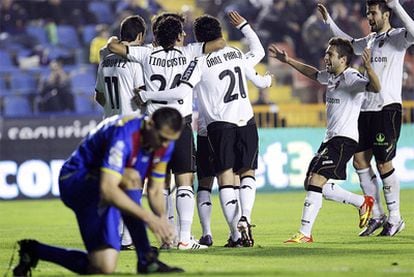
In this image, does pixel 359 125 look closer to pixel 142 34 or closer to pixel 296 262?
pixel 142 34

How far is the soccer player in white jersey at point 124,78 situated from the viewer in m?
12.1

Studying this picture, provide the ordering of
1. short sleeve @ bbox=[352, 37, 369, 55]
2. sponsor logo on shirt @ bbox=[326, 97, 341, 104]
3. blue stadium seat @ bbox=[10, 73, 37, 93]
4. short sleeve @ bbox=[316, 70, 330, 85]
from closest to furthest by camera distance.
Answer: sponsor logo on shirt @ bbox=[326, 97, 341, 104]
short sleeve @ bbox=[316, 70, 330, 85]
short sleeve @ bbox=[352, 37, 369, 55]
blue stadium seat @ bbox=[10, 73, 37, 93]

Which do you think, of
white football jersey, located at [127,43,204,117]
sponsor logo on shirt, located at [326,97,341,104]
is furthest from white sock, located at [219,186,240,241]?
sponsor logo on shirt, located at [326,97,341,104]

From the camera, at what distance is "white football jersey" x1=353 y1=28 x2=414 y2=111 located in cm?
1352

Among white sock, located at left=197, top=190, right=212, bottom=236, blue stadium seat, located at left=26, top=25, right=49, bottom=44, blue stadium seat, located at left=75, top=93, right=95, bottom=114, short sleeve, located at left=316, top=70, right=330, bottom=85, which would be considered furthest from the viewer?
blue stadium seat, located at left=26, top=25, right=49, bottom=44

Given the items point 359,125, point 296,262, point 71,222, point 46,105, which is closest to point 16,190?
point 46,105

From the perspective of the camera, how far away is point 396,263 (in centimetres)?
985

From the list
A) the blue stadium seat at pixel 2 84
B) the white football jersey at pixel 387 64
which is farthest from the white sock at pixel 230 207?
the blue stadium seat at pixel 2 84

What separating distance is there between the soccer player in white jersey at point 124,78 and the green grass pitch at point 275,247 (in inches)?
59.5

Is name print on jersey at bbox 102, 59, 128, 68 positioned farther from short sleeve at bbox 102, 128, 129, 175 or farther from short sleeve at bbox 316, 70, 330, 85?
short sleeve at bbox 102, 128, 129, 175

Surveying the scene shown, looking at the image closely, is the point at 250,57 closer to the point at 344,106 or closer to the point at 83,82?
the point at 344,106

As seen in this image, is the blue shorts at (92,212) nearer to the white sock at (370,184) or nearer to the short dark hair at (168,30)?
the short dark hair at (168,30)

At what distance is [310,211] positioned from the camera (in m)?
12.4

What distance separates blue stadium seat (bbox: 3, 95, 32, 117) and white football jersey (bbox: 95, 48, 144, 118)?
39.5ft
